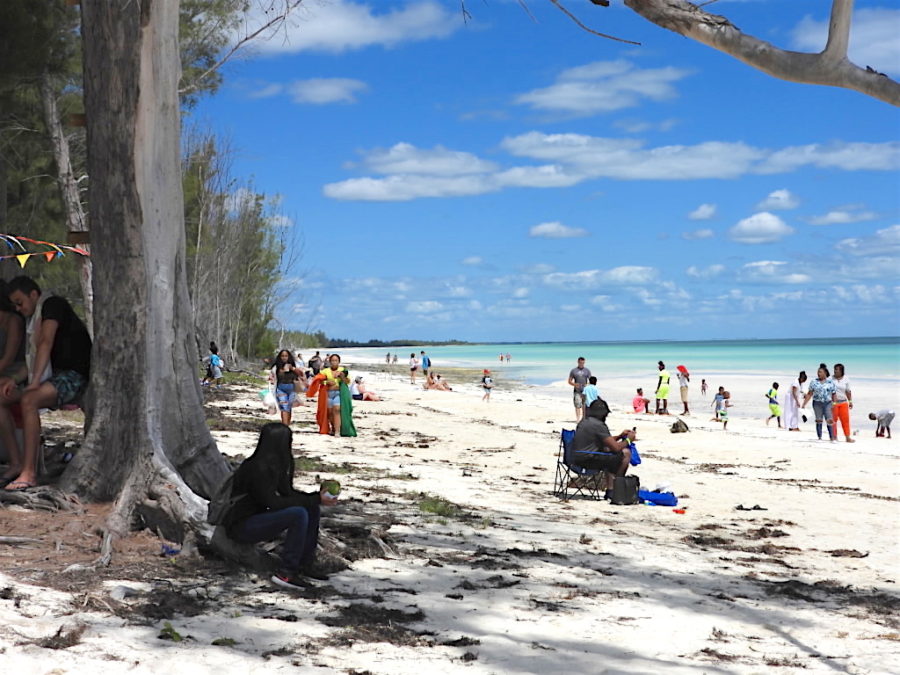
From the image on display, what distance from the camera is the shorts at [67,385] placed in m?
7.68

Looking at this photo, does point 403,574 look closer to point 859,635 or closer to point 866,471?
point 859,635

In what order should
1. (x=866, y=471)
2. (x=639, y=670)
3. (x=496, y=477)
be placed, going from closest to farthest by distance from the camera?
(x=639, y=670) < (x=496, y=477) < (x=866, y=471)

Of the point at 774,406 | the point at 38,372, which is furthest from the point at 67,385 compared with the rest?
the point at 774,406

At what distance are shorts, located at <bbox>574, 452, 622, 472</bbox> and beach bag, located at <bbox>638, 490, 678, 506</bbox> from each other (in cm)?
47

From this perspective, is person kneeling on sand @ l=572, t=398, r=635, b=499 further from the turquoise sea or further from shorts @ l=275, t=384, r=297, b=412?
the turquoise sea

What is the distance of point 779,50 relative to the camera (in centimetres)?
501

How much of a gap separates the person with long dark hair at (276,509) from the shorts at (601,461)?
223 inches

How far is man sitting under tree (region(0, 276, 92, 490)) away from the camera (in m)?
7.45

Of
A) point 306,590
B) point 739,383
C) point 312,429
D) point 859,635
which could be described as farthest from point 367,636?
point 739,383

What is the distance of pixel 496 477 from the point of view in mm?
12961

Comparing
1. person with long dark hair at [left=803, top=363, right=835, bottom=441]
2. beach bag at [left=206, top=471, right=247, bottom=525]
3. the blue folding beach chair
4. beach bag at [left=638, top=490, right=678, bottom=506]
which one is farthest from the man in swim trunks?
beach bag at [left=206, top=471, right=247, bottom=525]

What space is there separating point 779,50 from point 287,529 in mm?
4000

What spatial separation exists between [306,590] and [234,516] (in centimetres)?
67

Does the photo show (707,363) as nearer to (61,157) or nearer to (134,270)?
(61,157)
